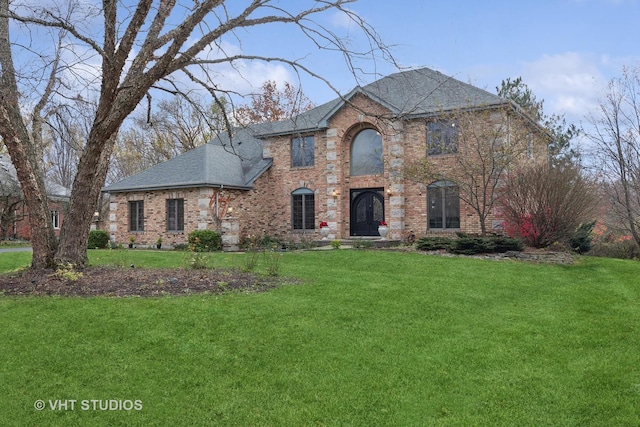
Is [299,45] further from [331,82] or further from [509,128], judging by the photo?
[509,128]

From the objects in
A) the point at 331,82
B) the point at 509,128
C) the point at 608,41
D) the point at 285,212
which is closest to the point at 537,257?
the point at 509,128

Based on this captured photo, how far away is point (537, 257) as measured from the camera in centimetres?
1398

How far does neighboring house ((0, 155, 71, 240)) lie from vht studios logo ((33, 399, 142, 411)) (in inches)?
971

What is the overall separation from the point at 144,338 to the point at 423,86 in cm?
1732

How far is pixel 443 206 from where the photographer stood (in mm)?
18672

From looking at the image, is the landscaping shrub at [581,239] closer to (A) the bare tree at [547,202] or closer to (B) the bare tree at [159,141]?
(A) the bare tree at [547,202]

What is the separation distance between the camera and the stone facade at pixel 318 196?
18984 millimetres

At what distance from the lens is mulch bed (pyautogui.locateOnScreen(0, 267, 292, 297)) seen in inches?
315

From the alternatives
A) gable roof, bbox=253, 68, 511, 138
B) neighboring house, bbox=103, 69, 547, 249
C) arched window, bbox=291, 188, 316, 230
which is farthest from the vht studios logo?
arched window, bbox=291, 188, 316, 230

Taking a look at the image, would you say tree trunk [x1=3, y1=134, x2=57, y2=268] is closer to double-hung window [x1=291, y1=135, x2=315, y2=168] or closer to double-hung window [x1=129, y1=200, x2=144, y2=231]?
double-hung window [x1=291, y1=135, x2=315, y2=168]

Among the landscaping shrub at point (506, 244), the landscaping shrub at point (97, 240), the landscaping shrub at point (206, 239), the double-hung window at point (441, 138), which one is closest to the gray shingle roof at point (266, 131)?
the double-hung window at point (441, 138)

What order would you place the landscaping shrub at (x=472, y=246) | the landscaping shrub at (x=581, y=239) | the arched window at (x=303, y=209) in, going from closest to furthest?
1. the landscaping shrub at (x=472, y=246)
2. the landscaping shrub at (x=581, y=239)
3. the arched window at (x=303, y=209)

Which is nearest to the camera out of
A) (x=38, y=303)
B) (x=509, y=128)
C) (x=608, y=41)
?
(x=38, y=303)

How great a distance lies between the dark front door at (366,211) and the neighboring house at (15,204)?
1670 centimetres
